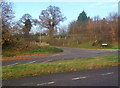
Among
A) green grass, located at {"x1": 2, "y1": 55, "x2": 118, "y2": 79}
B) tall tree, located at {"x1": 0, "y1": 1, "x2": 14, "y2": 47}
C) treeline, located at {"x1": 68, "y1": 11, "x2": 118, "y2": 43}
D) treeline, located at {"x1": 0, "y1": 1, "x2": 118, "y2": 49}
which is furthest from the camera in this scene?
treeline, located at {"x1": 68, "y1": 11, "x2": 118, "y2": 43}

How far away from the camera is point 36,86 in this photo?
561cm

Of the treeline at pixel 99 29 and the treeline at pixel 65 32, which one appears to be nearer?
the treeline at pixel 65 32

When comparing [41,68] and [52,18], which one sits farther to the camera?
[52,18]

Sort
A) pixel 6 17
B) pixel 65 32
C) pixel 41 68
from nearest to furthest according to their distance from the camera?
pixel 41 68, pixel 6 17, pixel 65 32

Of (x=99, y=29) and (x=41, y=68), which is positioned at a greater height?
(x=99, y=29)

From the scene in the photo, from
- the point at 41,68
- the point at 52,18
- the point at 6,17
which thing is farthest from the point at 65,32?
the point at 41,68

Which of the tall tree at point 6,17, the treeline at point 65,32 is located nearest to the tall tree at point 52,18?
the treeline at point 65,32

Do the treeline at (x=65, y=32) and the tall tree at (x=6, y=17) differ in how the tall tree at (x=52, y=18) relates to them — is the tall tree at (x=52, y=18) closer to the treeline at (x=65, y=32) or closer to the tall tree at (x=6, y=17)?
the treeline at (x=65, y=32)

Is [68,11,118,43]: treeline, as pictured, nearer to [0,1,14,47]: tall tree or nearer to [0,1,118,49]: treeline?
[0,1,118,49]: treeline

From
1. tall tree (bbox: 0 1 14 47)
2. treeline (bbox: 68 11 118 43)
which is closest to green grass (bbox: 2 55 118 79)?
tall tree (bbox: 0 1 14 47)

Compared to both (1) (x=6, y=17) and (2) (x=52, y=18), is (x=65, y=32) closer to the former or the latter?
(2) (x=52, y=18)

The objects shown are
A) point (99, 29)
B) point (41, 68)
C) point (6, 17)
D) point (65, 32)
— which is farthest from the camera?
point (65, 32)

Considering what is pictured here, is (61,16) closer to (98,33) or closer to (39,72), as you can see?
(98,33)

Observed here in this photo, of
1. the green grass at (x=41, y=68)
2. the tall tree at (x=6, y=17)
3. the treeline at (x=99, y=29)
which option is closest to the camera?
the green grass at (x=41, y=68)
